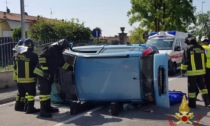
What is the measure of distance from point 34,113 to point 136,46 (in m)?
2.88

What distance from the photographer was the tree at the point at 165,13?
98.8 feet

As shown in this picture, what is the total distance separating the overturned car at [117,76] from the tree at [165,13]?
2358 cm

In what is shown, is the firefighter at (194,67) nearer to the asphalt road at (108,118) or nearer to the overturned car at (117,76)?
the asphalt road at (108,118)

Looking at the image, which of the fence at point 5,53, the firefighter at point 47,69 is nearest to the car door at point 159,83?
the firefighter at point 47,69

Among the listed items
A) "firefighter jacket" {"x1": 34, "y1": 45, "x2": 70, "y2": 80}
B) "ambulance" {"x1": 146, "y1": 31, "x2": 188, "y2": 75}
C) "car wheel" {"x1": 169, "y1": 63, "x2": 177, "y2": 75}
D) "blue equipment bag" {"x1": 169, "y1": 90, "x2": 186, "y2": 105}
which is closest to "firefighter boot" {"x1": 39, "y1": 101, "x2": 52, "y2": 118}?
"firefighter jacket" {"x1": 34, "y1": 45, "x2": 70, "y2": 80}

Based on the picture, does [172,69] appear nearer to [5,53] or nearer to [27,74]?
[5,53]

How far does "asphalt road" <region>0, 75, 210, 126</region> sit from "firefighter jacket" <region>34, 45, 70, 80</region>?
3.18ft

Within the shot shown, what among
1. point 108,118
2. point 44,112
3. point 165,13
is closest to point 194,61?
point 108,118

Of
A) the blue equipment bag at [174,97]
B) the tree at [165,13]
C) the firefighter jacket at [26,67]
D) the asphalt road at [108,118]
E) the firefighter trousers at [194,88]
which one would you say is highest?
the tree at [165,13]

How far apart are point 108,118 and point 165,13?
25.3 metres

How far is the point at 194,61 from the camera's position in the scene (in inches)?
305

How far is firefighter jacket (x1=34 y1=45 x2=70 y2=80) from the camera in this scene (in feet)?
23.9

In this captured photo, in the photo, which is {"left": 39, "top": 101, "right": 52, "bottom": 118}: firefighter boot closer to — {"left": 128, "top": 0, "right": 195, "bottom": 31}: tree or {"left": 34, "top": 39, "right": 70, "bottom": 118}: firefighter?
{"left": 34, "top": 39, "right": 70, "bottom": 118}: firefighter

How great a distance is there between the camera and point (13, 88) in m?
11.9
